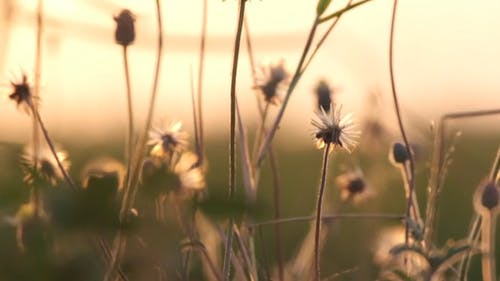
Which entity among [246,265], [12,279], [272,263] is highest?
[12,279]

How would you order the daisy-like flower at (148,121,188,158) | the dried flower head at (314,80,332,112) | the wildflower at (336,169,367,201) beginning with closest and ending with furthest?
the daisy-like flower at (148,121,188,158) < the dried flower head at (314,80,332,112) < the wildflower at (336,169,367,201)

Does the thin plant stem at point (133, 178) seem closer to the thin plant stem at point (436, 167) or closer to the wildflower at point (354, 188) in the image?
the thin plant stem at point (436, 167)

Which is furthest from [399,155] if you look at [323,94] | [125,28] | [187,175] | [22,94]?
[187,175]

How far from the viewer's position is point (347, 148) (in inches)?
73.7

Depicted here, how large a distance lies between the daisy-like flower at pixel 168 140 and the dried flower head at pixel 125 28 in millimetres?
181

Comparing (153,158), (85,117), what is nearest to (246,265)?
(153,158)

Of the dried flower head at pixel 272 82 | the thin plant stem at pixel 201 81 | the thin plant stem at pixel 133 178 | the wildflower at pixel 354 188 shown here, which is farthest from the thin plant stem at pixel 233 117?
the wildflower at pixel 354 188

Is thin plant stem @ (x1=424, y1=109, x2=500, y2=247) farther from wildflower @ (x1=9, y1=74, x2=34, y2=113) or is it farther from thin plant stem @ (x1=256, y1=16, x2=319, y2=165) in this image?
wildflower @ (x1=9, y1=74, x2=34, y2=113)

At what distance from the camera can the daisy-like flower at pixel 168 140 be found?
2.08m

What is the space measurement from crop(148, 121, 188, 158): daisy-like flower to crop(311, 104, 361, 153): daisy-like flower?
0.28m

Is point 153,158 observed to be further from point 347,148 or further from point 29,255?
point 29,255

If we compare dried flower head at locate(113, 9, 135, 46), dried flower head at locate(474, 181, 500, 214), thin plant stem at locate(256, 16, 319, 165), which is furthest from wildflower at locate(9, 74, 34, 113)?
dried flower head at locate(474, 181, 500, 214)

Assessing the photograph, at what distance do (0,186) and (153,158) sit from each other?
2.52ft

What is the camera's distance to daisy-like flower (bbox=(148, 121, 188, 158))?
2078 millimetres
